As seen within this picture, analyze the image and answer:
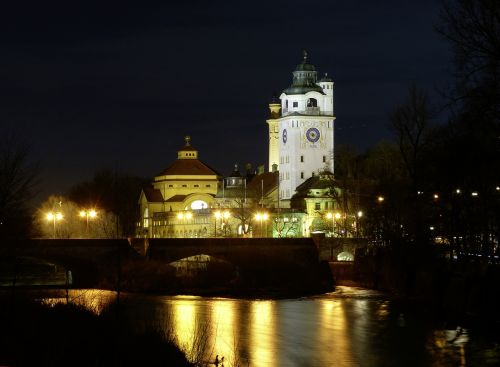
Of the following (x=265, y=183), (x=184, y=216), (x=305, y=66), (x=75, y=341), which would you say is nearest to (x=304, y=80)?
(x=305, y=66)

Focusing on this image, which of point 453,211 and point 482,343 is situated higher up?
point 453,211

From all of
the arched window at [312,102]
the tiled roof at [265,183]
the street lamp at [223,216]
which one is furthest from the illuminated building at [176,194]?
the arched window at [312,102]

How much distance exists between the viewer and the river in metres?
47.6

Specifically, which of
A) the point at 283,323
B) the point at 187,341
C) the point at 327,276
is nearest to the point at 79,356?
the point at 187,341

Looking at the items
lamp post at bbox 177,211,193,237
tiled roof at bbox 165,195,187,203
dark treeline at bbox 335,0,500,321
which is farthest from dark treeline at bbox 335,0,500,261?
tiled roof at bbox 165,195,187,203

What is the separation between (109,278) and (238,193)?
76.5m

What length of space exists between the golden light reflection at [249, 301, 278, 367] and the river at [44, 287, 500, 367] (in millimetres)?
43

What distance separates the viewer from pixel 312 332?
189 feet

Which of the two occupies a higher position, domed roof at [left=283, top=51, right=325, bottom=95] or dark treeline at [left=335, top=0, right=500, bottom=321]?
domed roof at [left=283, top=51, right=325, bottom=95]

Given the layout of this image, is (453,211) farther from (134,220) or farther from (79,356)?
(134,220)

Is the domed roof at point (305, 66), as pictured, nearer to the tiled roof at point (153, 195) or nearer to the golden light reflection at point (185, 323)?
the tiled roof at point (153, 195)

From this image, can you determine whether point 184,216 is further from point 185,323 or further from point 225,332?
point 225,332

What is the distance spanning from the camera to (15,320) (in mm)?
43031

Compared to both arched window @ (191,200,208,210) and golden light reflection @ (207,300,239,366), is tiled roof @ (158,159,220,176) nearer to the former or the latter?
arched window @ (191,200,208,210)
